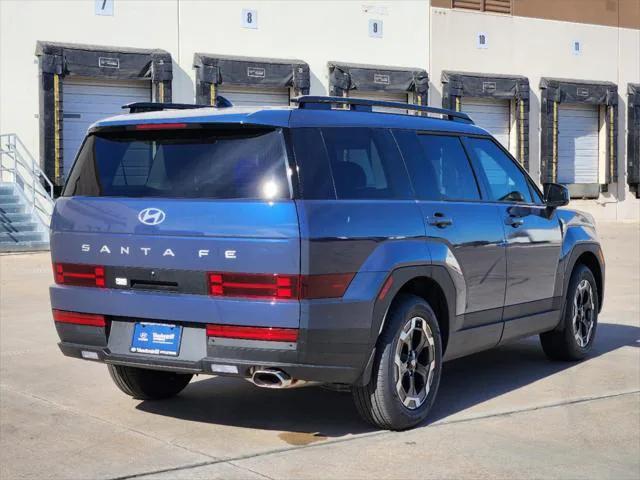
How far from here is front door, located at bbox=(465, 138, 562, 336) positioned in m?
7.59

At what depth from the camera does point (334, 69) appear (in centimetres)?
2566

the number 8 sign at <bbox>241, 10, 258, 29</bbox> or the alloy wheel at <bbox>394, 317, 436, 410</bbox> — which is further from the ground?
the number 8 sign at <bbox>241, 10, 258, 29</bbox>

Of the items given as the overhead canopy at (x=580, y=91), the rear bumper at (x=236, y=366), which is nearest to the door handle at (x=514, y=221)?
the rear bumper at (x=236, y=366)

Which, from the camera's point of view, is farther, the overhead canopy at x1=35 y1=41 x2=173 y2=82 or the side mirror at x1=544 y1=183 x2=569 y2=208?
the overhead canopy at x1=35 y1=41 x2=173 y2=82

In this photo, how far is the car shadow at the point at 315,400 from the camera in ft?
21.6

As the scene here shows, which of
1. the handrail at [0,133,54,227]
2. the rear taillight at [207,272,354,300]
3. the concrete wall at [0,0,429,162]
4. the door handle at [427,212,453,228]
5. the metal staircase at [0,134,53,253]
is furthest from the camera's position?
the concrete wall at [0,0,429,162]

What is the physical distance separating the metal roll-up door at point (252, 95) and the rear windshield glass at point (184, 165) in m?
17.9

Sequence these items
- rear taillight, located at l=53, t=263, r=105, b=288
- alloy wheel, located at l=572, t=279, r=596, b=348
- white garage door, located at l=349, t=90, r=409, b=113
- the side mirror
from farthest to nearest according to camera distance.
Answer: white garage door, located at l=349, t=90, r=409, b=113
alloy wheel, located at l=572, t=279, r=596, b=348
the side mirror
rear taillight, located at l=53, t=263, r=105, b=288

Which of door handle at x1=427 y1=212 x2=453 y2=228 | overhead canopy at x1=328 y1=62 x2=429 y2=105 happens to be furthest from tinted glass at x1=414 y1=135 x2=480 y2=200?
overhead canopy at x1=328 y1=62 x2=429 y2=105

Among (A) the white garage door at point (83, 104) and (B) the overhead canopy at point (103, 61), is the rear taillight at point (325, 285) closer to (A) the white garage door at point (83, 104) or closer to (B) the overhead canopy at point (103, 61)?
(B) the overhead canopy at point (103, 61)

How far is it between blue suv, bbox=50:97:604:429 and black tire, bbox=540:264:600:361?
5.15ft

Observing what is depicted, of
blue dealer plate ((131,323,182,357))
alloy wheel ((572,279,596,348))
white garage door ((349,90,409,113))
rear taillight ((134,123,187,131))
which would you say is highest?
white garage door ((349,90,409,113))

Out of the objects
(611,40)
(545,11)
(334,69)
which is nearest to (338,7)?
(334,69)

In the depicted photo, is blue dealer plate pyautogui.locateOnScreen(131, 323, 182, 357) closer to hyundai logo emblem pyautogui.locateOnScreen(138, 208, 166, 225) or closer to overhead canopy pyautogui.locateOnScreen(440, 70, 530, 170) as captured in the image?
hyundai logo emblem pyautogui.locateOnScreen(138, 208, 166, 225)
